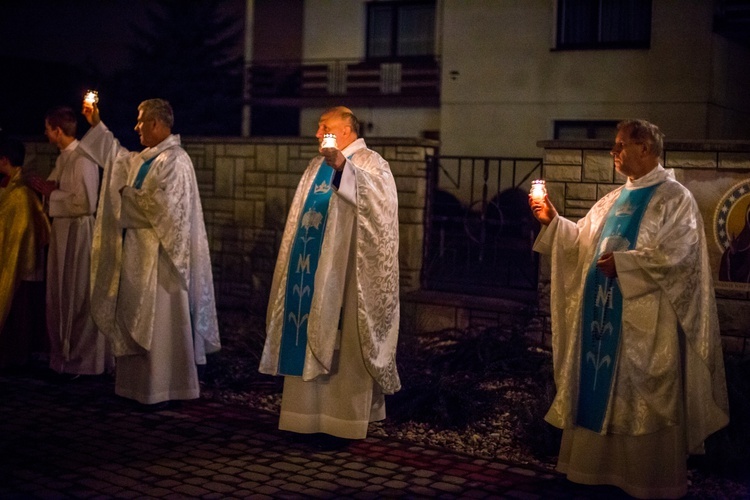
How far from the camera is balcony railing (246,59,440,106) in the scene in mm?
21391

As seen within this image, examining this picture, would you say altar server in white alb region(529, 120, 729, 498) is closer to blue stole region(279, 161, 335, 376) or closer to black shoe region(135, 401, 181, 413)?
blue stole region(279, 161, 335, 376)

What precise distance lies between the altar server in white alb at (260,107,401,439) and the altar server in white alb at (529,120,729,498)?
1.16m

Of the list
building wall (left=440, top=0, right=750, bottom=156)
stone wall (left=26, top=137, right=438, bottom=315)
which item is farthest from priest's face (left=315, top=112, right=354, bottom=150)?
building wall (left=440, top=0, right=750, bottom=156)

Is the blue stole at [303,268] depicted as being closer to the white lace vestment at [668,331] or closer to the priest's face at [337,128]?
the priest's face at [337,128]

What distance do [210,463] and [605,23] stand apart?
14882 mm

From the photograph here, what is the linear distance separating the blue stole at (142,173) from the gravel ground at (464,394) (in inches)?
62.4

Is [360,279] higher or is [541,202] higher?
[541,202]

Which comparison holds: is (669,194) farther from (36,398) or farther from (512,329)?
(36,398)

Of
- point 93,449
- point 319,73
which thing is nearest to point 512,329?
point 93,449

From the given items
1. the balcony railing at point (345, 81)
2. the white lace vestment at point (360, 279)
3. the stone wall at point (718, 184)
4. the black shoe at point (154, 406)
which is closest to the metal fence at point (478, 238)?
the stone wall at point (718, 184)

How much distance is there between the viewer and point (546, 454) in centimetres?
590

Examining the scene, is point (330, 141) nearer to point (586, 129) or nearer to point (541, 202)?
point (541, 202)

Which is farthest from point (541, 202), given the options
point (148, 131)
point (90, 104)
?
point (90, 104)

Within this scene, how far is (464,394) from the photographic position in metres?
6.73
